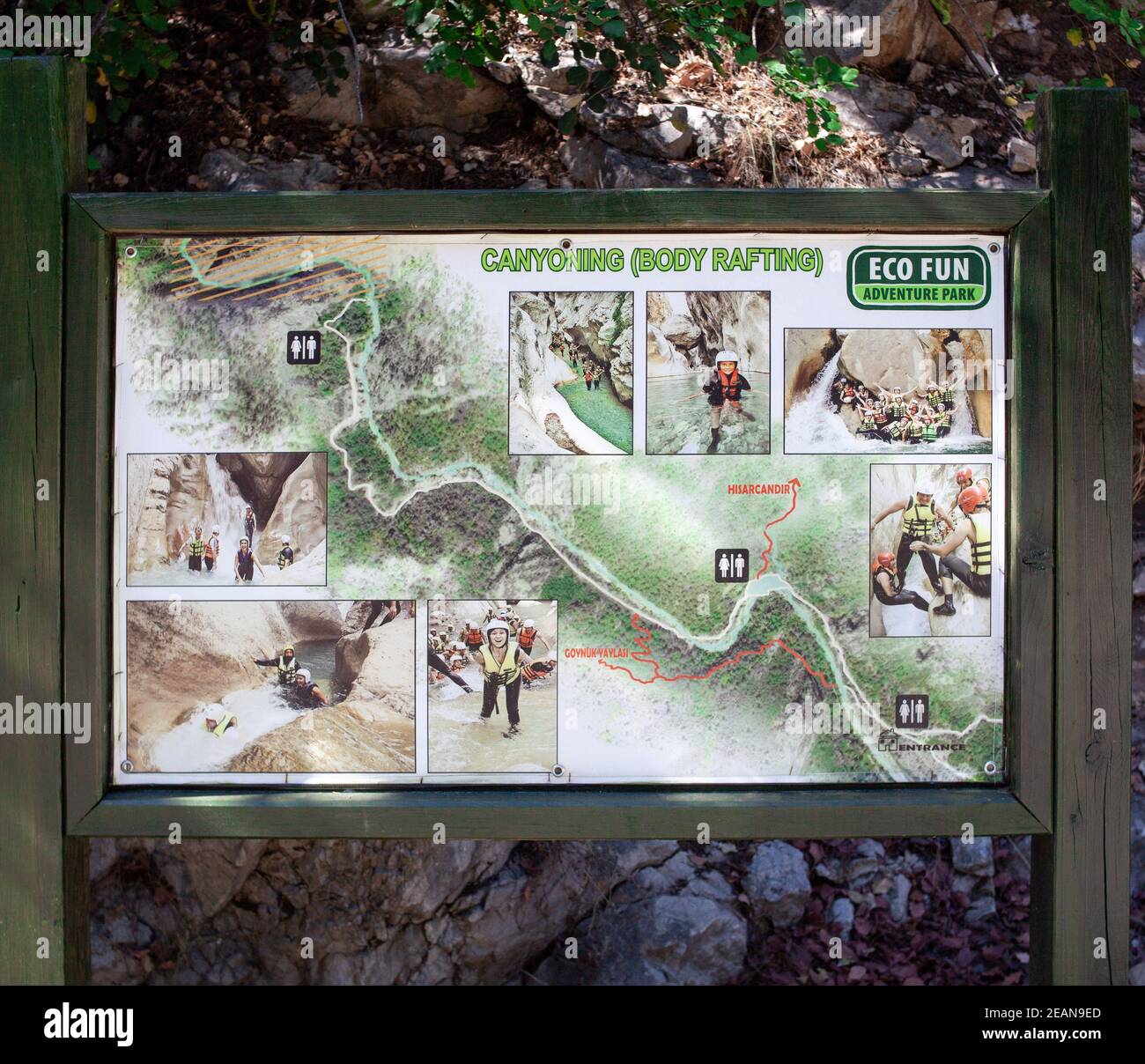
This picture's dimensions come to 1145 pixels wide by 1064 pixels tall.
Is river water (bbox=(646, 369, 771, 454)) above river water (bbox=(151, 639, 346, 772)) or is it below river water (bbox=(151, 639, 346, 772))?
above

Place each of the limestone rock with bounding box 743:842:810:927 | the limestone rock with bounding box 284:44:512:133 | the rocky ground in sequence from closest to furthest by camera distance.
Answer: the rocky ground, the limestone rock with bounding box 743:842:810:927, the limestone rock with bounding box 284:44:512:133

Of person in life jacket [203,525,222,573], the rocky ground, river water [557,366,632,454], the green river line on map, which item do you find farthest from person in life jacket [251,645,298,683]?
the rocky ground

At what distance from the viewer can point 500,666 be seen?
101 inches

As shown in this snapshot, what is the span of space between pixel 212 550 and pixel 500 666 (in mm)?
757

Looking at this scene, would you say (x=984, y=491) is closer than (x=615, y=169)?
Yes

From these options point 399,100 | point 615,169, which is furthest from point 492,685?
point 399,100

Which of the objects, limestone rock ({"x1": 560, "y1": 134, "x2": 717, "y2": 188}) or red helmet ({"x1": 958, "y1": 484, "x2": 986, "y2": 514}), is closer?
red helmet ({"x1": 958, "y1": 484, "x2": 986, "y2": 514})

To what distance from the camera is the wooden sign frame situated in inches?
99.0

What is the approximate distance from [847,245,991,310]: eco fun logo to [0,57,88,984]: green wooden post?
1.93 m

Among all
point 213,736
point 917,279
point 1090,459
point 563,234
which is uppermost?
point 563,234

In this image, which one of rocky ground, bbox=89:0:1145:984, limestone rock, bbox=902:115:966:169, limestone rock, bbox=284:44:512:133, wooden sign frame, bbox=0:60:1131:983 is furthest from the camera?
limestone rock, bbox=902:115:966:169

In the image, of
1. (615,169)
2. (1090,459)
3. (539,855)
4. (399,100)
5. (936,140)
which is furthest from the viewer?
(936,140)

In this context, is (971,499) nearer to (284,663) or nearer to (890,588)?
(890,588)

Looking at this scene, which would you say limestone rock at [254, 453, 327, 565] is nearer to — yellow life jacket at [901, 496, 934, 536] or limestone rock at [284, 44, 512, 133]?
yellow life jacket at [901, 496, 934, 536]
